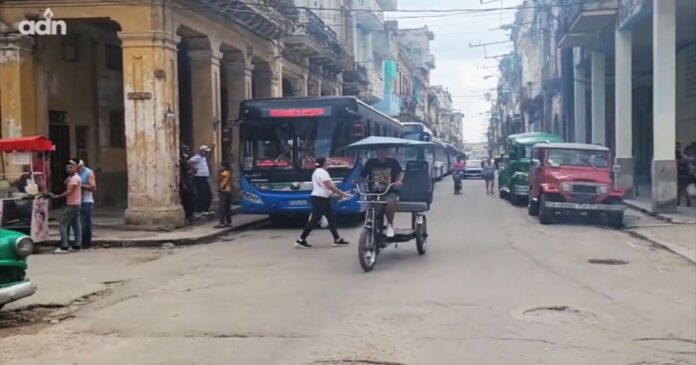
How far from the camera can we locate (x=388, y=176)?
12891 mm

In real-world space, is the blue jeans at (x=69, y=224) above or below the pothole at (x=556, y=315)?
above

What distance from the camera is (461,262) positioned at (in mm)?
12648

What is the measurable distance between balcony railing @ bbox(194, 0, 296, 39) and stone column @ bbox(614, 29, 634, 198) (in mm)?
11131

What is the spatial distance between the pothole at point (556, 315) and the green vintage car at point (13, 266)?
5.33m

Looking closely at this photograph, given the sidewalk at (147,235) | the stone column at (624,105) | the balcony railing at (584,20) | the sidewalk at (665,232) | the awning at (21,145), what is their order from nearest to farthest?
the sidewalk at (665,232)
the awning at (21,145)
the sidewalk at (147,235)
the stone column at (624,105)
the balcony railing at (584,20)

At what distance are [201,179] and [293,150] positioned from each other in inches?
115

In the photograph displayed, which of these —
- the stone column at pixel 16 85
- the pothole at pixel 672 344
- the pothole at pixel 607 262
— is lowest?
the pothole at pixel 672 344

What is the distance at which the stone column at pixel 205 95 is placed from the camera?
21781mm

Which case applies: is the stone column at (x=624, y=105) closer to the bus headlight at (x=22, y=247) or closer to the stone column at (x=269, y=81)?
the stone column at (x=269, y=81)

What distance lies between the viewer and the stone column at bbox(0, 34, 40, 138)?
59.3 ft

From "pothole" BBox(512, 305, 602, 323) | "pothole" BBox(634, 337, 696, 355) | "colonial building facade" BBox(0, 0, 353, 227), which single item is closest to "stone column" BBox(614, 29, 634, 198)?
"colonial building facade" BBox(0, 0, 353, 227)

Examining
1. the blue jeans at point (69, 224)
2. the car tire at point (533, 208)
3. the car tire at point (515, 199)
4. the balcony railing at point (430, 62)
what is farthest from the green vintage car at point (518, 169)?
the balcony railing at point (430, 62)

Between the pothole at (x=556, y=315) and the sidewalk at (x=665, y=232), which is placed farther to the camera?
the sidewalk at (x=665, y=232)

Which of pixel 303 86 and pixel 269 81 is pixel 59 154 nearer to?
pixel 269 81
